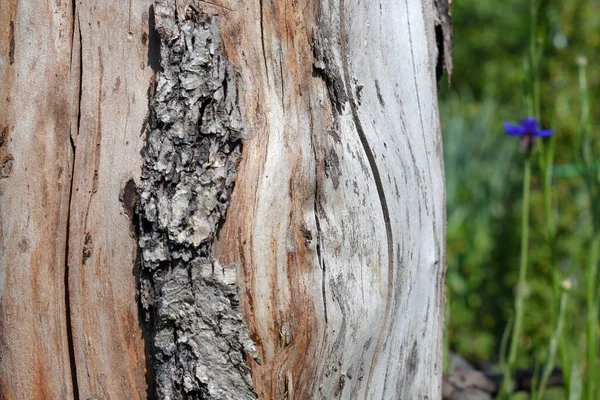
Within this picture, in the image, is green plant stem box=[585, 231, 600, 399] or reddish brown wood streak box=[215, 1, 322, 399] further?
green plant stem box=[585, 231, 600, 399]

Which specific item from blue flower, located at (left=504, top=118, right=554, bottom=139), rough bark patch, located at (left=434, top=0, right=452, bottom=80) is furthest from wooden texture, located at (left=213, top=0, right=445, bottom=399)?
blue flower, located at (left=504, top=118, right=554, bottom=139)

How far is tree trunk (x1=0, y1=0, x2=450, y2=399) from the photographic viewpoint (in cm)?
103

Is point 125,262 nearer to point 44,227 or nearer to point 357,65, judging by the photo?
point 44,227

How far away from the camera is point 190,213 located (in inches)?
40.3

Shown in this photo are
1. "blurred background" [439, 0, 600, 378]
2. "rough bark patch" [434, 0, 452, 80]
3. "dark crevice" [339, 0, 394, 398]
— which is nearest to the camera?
"dark crevice" [339, 0, 394, 398]

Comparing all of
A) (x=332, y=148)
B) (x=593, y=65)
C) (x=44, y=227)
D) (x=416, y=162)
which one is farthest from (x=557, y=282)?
(x=593, y=65)

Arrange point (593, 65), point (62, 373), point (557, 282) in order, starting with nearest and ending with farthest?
point (62, 373) < point (557, 282) < point (593, 65)

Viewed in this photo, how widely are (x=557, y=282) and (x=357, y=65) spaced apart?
88cm

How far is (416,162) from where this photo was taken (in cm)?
130

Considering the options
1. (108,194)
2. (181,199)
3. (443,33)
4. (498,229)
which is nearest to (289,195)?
(181,199)

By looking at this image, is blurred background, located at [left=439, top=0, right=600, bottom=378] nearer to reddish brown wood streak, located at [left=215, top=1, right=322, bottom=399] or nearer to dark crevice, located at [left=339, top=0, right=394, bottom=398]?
dark crevice, located at [left=339, top=0, right=394, bottom=398]

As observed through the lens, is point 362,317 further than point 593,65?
No

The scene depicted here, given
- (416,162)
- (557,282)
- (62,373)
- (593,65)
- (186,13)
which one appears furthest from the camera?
(593,65)

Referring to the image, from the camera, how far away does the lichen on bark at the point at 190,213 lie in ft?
3.34
